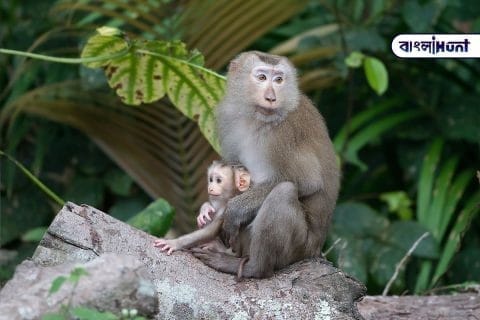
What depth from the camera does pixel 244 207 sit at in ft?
16.0

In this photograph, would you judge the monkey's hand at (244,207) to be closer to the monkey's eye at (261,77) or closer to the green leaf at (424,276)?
the monkey's eye at (261,77)

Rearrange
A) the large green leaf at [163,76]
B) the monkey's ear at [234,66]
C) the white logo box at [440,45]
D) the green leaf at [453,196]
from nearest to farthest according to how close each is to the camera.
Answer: the monkey's ear at [234,66], the large green leaf at [163,76], the white logo box at [440,45], the green leaf at [453,196]

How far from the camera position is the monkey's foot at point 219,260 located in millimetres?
4750

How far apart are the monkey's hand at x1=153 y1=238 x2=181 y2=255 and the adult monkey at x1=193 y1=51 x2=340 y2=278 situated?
0.16 m

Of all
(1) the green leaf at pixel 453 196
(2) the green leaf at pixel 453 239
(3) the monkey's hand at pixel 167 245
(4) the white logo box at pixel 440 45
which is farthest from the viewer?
(1) the green leaf at pixel 453 196

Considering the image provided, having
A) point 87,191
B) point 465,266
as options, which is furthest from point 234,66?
point 465,266

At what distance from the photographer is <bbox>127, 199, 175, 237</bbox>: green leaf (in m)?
5.79

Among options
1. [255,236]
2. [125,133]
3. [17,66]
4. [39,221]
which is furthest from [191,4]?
[255,236]

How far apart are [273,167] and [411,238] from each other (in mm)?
2644

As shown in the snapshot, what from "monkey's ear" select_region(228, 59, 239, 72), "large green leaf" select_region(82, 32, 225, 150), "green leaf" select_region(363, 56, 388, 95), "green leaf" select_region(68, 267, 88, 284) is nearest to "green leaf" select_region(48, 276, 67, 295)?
"green leaf" select_region(68, 267, 88, 284)

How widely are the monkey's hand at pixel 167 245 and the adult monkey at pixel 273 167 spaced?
0.16m

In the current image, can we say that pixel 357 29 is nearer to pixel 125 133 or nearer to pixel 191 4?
pixel 191 4

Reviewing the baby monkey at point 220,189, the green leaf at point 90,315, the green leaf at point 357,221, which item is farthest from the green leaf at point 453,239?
the green leaf at point 90,315

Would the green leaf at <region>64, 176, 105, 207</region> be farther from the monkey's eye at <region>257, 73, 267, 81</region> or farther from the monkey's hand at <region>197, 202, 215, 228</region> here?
the monkey's eye at <region>257, 73, 267, 81</region>
